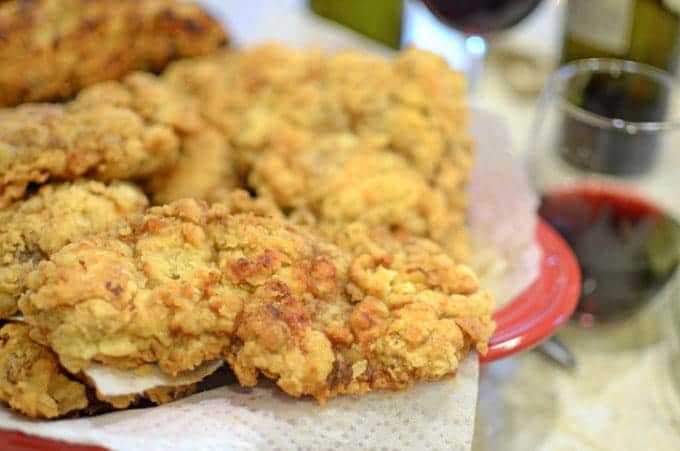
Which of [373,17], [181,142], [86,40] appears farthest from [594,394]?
[373,17]

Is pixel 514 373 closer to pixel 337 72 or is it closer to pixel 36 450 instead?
pixel 337 72

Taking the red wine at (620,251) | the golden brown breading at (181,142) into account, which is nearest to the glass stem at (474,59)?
the red wine at (620,251)

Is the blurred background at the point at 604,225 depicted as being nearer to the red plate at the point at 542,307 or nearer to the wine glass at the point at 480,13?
the wine glass at the point at 480,13

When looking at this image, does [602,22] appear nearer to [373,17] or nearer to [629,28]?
[629,28]

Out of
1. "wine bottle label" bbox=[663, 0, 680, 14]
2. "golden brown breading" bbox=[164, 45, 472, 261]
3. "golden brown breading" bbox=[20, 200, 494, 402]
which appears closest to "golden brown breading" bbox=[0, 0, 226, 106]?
"golden brown breading" bbox=[164, 45, 472, 261]

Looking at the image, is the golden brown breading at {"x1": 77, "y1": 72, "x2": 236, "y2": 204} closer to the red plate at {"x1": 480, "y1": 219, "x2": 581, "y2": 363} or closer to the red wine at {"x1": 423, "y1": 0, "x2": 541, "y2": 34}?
the red plate at {"x1": 480, "y1": 219, "x2": 581, "y2": 363}

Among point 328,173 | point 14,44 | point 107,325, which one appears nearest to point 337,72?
point 328,173
